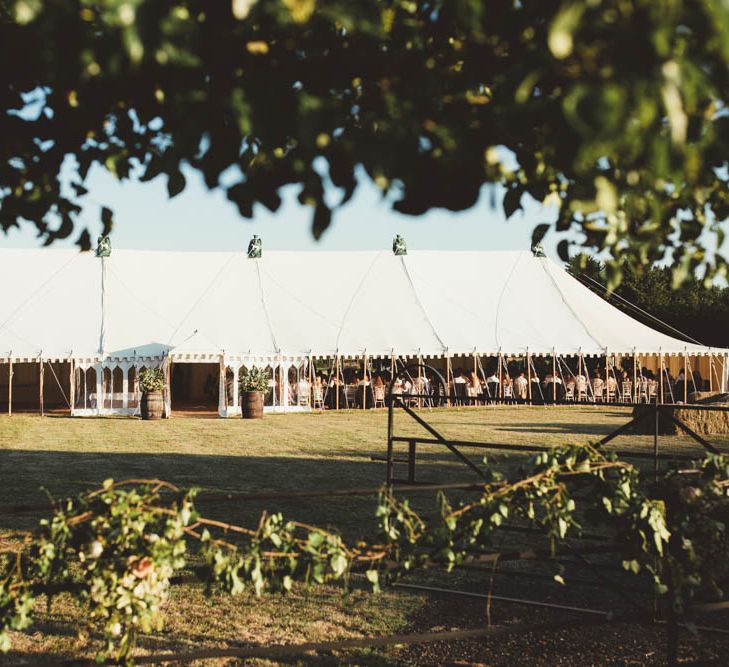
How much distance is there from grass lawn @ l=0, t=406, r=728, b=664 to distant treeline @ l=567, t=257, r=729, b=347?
14435 mm

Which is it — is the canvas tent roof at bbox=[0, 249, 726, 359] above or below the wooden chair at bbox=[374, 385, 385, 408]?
above

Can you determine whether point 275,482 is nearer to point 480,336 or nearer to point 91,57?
point 91,57

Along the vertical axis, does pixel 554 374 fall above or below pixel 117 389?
above

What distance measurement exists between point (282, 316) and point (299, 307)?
76 cm

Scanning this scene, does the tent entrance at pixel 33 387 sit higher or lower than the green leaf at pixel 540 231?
lower

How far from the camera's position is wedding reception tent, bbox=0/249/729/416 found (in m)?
25.0

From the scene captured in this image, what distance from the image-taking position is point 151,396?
76.6ft

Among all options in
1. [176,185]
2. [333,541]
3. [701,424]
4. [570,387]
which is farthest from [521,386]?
[176,185]

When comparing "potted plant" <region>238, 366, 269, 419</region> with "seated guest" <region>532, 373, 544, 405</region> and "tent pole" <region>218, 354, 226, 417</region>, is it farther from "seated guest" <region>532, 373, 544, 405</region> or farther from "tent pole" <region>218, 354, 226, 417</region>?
"seated guest" <region>532, 373, 544, 405</region>

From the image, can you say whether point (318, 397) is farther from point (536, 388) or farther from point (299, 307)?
point (536, 388)

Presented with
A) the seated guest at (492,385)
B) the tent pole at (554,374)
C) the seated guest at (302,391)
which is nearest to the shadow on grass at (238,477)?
the seated guest at (302,391)

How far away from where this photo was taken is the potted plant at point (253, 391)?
925 inches

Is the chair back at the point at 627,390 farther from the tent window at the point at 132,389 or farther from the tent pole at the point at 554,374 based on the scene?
the tent window at the point at 132,389

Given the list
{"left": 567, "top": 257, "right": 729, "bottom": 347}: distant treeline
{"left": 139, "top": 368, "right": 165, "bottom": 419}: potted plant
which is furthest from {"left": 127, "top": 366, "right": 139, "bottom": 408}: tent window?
{"left": 567, "top": 257, "right": 729, "bottom": 347}: distant treeline
